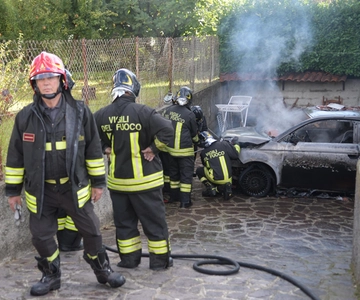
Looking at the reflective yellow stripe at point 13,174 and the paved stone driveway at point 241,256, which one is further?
the paved stone driveway at point 241,256

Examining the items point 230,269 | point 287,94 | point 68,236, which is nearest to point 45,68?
point 68,236

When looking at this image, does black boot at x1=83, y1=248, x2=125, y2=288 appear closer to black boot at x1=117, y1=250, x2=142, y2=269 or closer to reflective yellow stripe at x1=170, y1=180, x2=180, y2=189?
black boot at x1=117, y1=250, x2=142, y2=269

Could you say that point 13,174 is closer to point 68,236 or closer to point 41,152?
point 41,152

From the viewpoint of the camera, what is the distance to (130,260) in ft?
18.2

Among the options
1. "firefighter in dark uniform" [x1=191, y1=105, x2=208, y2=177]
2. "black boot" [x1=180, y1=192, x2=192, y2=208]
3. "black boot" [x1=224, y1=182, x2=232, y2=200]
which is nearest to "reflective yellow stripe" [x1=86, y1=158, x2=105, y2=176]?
"black boot" [x1=180, y1=192, x2=192, y2=208]

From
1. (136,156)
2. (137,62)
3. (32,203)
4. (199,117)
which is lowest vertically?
(32,203)

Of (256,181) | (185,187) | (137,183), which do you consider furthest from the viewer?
(256,181)

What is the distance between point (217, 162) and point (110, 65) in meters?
2.51

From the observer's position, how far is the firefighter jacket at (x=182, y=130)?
29.3ft

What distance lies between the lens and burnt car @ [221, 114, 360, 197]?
9391 mm

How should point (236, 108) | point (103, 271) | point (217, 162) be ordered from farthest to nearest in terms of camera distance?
point (236, 108)
point (217, 162)
point (103, 271)

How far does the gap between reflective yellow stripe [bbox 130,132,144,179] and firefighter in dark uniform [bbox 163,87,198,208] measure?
3.55m

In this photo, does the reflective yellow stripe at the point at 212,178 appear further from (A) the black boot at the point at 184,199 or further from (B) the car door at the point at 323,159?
(B) the car door at the point at 323,159

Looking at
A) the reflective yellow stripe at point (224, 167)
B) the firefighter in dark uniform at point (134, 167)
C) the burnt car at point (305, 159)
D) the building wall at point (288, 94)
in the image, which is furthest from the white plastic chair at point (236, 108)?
the firefighter in dark uniform at point (134, 167)
